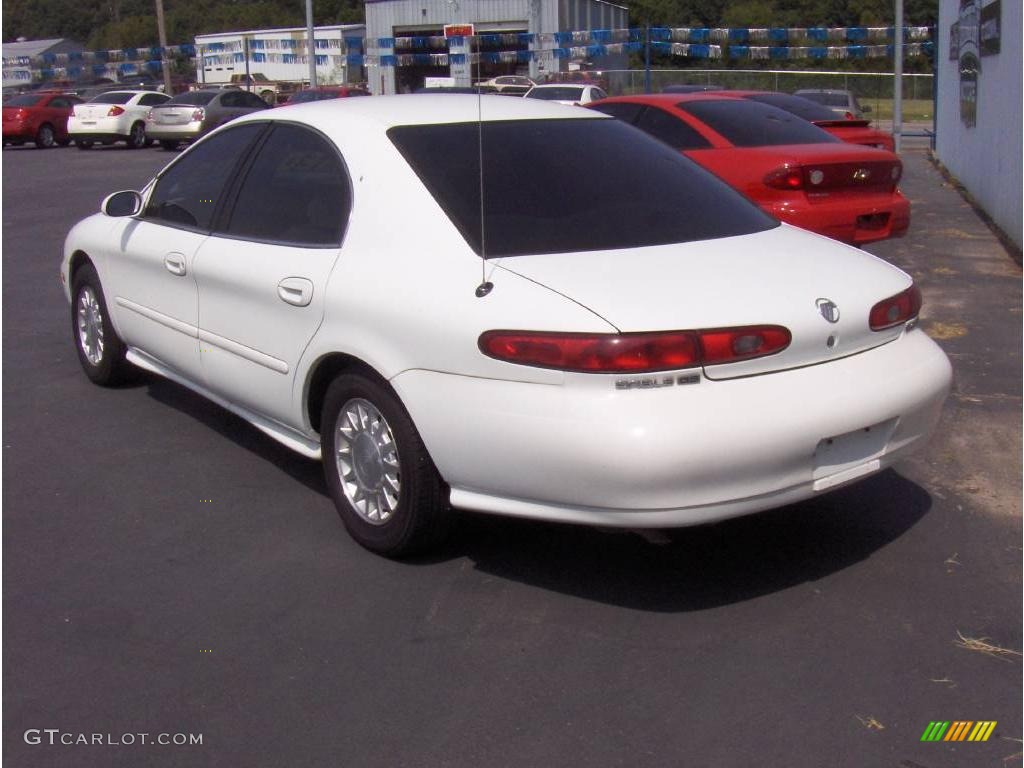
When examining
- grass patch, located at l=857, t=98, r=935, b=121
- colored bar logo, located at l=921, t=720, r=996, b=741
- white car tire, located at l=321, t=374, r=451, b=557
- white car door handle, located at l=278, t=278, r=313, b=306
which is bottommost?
colored bar logo, located at l=921, t=720, r=996, b=741

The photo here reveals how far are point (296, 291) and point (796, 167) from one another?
538 centimetres

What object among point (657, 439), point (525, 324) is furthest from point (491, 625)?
point (525, 324)

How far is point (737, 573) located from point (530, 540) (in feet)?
2.62

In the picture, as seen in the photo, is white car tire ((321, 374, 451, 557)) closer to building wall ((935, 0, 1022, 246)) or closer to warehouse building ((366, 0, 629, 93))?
building wall ((935, 0, 1022, 246))

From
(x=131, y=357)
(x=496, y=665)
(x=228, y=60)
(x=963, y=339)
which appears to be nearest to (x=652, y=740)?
(x=496, y=665)

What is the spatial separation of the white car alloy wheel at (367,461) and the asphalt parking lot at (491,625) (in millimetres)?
215

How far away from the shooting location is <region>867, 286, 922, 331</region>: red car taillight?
4.07 m

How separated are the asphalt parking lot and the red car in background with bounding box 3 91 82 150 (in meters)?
28.4

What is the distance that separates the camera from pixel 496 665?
363 cm

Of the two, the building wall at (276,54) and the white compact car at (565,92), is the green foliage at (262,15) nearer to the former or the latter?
the building wall at (276,54)

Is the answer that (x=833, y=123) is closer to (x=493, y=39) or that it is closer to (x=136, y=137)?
(x=136, y=137)

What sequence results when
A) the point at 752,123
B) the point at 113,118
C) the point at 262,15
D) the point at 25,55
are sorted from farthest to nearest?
1. the point at 262,15
2. the point at 25,55
3. the point at 113,118
4. the point at 752,123

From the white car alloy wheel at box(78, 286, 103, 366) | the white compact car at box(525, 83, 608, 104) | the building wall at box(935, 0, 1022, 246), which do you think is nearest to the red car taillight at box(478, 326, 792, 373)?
the white car alloy wheel at box(78, 286, 103, 366)

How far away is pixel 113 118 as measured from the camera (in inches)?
1175
